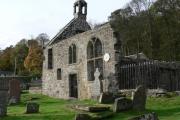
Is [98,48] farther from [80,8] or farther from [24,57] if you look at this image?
[24,57]

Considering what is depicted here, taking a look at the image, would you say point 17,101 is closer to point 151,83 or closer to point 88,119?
point 151,83

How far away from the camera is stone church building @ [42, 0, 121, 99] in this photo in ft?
77.0

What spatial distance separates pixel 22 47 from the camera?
7950cm

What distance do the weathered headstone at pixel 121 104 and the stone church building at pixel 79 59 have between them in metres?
6.58

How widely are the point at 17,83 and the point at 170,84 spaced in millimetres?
10469

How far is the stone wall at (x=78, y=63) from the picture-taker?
23484 mm

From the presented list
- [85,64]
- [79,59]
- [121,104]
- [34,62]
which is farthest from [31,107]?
[34,62]

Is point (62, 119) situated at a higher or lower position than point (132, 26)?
lower

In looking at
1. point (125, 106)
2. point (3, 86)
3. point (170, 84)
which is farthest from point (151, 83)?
point (3, 86)

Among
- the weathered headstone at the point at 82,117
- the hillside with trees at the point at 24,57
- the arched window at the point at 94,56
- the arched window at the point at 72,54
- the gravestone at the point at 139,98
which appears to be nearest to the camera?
the weathered headstone at the point at 82,117

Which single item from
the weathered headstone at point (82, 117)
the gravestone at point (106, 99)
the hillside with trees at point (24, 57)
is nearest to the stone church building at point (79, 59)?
the gravestone at point (106, 99)

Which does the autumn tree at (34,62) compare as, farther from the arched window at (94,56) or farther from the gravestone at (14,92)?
the gravestone at (14,92)

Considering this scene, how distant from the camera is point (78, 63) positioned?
90.0ft

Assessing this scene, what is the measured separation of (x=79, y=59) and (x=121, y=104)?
13.0m
